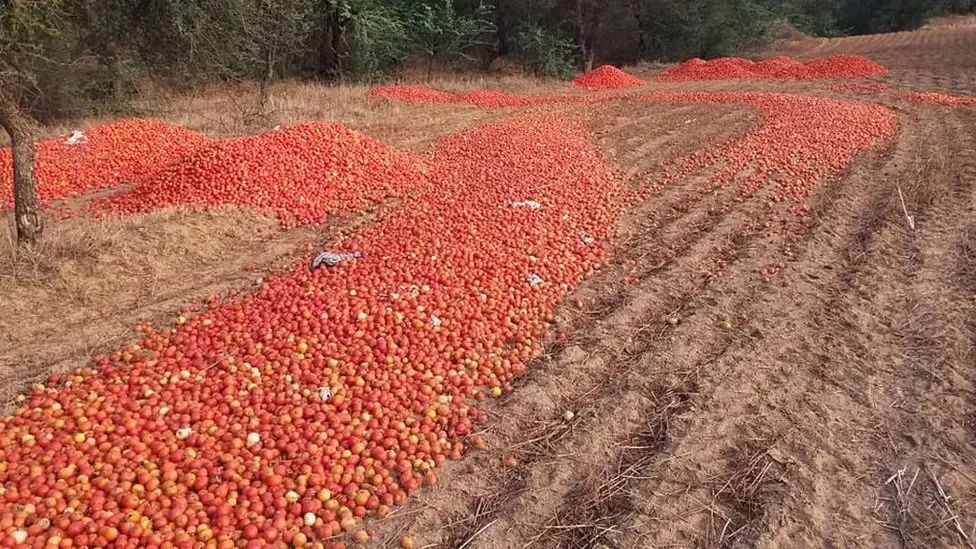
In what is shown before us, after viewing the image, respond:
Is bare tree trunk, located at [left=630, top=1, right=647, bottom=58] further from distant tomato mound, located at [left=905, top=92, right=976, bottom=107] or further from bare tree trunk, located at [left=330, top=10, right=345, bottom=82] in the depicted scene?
distant tomato mound, located at [left=905, top=92, right=976, bottom=107]

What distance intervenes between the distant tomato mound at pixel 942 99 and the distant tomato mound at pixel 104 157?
17.9 m

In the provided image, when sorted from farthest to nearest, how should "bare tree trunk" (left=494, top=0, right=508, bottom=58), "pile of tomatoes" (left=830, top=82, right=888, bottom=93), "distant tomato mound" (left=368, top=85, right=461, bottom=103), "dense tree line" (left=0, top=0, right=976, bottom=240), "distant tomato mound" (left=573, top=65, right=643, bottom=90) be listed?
"bare tree trunk" (left=494, top=0, right=508, bottom=58)
"distant tomato mound" (left=573, top=65, right=643, bottom=90)
"pile of tomatoes" (left=830, top=82, right=888, bottom=93)
"distant tomato mound" (left=368, top=85, right=461, bottom=103)
"dense tree line" (left=0, top=0, right=976, bottom=240)

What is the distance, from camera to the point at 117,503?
3783mm

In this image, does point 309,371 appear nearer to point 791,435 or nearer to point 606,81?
point 791,435

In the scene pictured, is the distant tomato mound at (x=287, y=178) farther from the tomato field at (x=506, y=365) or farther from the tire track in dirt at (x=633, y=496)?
the tire track in dirt at (x=633, y=496)

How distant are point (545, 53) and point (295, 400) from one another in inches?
1022

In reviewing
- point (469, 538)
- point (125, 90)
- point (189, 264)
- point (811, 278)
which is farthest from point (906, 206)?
point (125, 90)

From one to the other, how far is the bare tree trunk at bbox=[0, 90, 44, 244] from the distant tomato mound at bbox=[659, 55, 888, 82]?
22062 millimetres

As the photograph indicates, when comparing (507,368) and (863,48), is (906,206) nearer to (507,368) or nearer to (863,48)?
(507,368)

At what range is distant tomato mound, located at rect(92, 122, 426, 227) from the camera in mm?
8809

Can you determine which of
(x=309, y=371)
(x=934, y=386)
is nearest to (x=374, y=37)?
(x=309, y=371)

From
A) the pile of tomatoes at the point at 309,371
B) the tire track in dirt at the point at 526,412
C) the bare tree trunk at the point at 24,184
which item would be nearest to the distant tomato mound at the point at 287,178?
the pile of tomatoes at the point at 309,371

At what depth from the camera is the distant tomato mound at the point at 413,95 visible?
18.5 m

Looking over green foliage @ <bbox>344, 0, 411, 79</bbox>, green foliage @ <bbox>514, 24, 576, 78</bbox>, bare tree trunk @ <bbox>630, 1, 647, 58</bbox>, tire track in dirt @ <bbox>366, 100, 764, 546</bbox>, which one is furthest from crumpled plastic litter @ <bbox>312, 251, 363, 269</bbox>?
bare tree trunk @ <bbox>630, 1, 647, 58</bbox>
